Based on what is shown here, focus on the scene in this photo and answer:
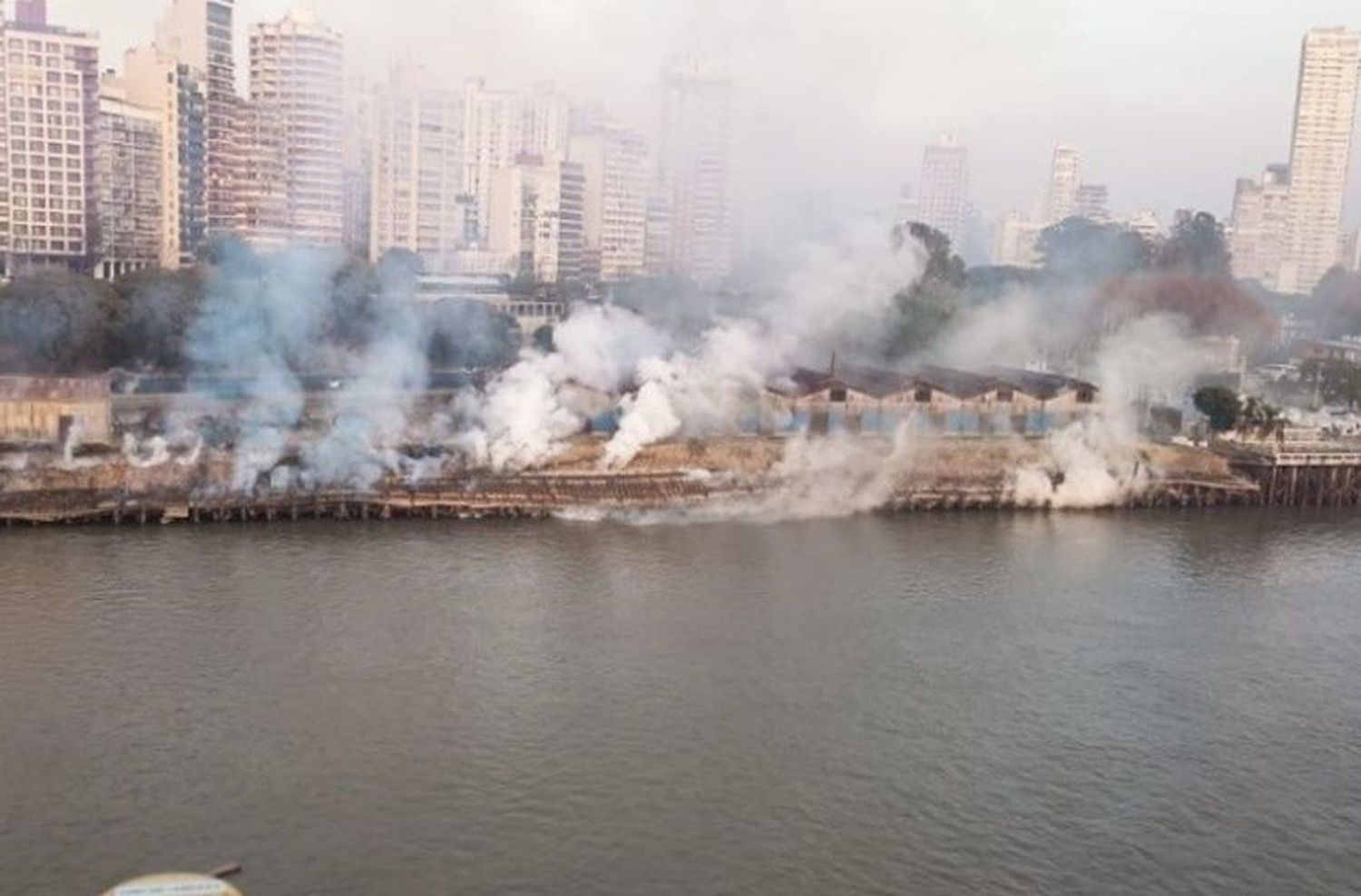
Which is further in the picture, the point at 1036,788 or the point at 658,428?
the point at 658,428

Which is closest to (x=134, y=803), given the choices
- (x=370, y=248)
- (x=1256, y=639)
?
(x=1256, y=639)

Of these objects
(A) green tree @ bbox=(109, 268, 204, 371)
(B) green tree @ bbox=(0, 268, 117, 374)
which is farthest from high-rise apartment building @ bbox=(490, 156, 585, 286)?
(B) green tree @ bbox=(0, 268, 117, 374)

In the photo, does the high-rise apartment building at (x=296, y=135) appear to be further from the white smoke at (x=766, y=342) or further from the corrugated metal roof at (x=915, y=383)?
the corrugated metal roof at (x=915, y=383)

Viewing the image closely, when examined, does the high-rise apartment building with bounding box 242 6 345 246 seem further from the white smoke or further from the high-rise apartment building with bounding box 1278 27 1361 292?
the high-rise apartment building with bounding box 1278 27 1361 292

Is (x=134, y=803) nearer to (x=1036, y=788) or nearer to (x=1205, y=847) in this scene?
(x=1036, y=788)

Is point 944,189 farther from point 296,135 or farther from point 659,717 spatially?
point 659,717

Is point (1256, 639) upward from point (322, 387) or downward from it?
downward

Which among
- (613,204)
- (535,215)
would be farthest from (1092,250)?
(535,215)
